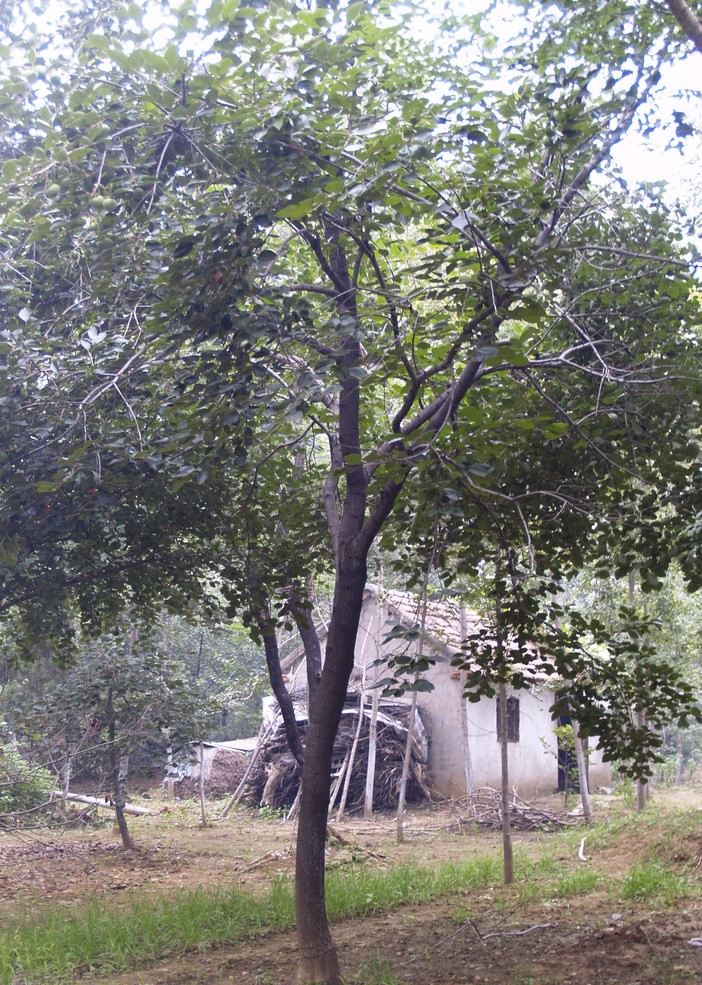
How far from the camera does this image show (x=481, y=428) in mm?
5457

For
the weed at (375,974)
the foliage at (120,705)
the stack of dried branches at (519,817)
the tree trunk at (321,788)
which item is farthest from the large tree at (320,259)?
the stack of dried branches at (519,817)

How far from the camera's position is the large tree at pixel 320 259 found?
4.72 metres

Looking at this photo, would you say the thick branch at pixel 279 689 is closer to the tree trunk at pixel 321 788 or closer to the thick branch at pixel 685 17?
the tree trunk at pixel 321 788

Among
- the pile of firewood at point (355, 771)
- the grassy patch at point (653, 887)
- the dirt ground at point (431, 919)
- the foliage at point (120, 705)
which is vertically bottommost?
the dirt ground at point (431, 919)

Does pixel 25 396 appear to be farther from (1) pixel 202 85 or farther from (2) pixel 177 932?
(2) pixel 177 932

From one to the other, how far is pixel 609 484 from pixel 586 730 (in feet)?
6.18

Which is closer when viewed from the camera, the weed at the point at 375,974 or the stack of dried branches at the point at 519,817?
the weed at the point at 375,974

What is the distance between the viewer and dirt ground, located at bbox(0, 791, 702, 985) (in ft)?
19.8

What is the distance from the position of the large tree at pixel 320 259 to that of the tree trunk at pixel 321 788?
0.05 ft

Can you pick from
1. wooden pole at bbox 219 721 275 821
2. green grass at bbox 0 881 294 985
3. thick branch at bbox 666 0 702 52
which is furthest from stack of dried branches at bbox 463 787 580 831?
thick branch at bbox 666 0 702 52

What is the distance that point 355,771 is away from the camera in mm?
18562

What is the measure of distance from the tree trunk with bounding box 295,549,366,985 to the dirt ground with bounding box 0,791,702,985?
1.72 ft

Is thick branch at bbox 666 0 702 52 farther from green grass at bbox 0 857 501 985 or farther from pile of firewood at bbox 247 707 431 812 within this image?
pile of firewood at bbox 247 707 431 812

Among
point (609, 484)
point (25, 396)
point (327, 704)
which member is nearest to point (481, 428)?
point (609, 484)
